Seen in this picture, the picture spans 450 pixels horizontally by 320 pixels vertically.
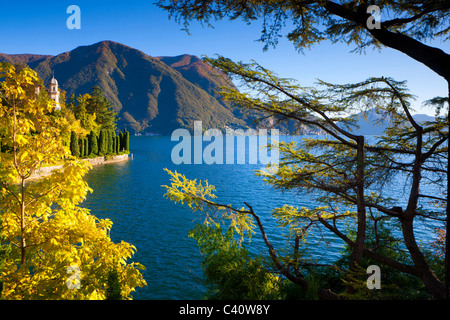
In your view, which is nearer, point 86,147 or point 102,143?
point 86,147

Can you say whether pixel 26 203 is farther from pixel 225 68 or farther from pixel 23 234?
pixel 225 68

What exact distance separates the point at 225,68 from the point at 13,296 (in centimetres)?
579

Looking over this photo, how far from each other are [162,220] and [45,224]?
15.7 m

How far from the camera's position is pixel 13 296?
4.52 m

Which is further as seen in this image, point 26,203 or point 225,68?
point 225,68

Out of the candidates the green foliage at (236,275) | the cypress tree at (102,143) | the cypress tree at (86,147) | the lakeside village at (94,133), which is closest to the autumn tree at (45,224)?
the green foliage at (236,275)

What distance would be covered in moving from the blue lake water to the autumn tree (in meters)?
4.34

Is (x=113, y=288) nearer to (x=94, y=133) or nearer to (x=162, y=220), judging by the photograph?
(x=162, y=220)

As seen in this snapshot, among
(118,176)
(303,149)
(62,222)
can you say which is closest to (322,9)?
(303,149)

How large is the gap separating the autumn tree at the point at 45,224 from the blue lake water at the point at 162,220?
4.34 meters

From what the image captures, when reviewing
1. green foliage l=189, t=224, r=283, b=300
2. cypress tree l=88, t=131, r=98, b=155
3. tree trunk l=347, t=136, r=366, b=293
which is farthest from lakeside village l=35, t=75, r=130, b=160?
tree trunk l=347, t=136, r=366, b=293

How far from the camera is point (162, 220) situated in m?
20.3

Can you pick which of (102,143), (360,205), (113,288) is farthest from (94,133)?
(360,205)

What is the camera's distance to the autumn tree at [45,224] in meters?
4.49
